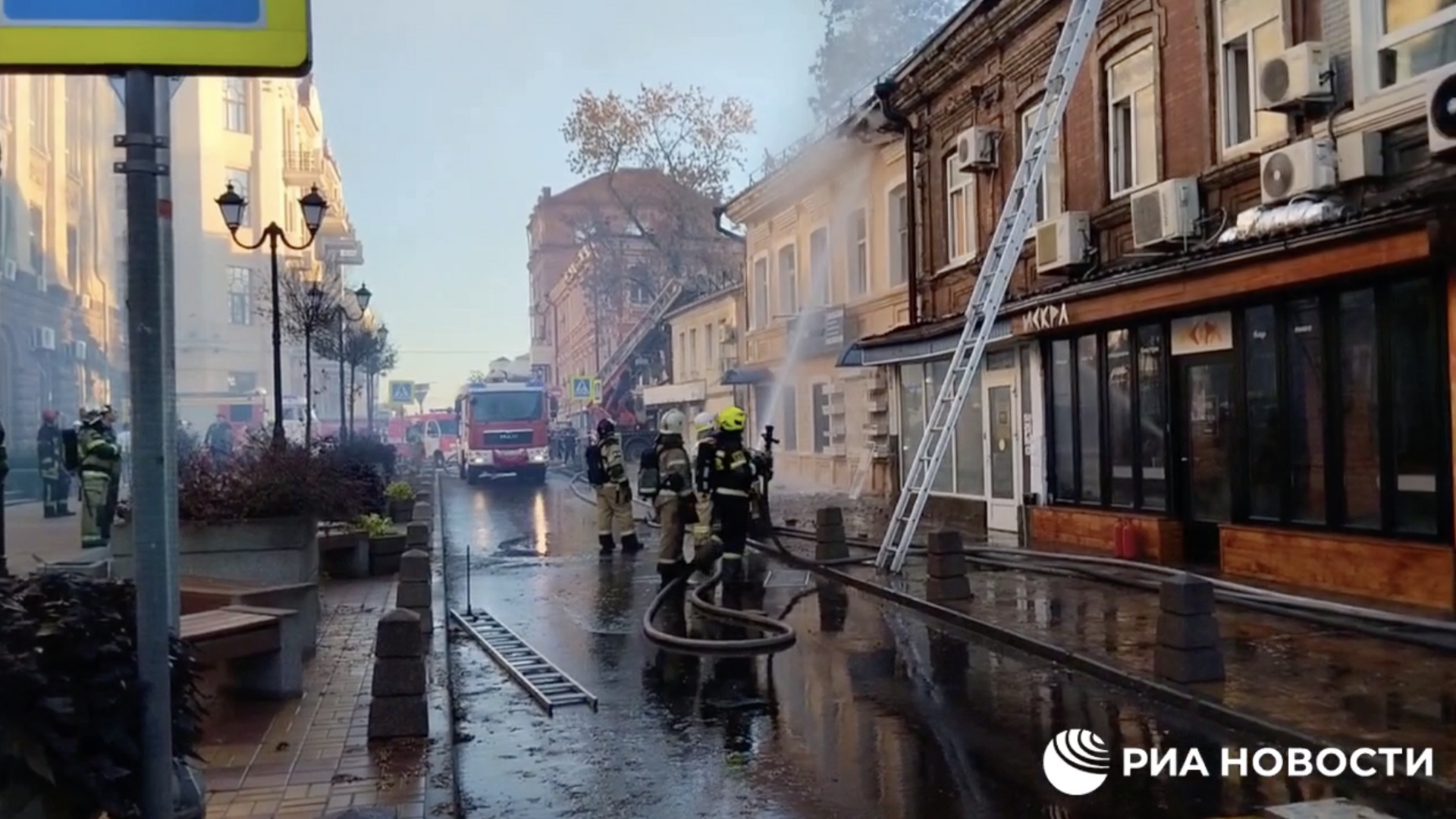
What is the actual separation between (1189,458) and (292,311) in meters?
A: 20.9

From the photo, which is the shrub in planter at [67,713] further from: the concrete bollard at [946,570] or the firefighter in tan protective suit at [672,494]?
the firefighter in tan protective suit at [672,494]

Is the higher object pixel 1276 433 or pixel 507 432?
pixel 507 432

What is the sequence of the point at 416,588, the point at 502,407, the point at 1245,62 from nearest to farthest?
the point at 416,588 → the point at 1245,62 → the point at 502,407

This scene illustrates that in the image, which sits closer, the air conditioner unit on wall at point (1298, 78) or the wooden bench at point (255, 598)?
the wooden bench at point (255, 598)

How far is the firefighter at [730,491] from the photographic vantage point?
13.2 m

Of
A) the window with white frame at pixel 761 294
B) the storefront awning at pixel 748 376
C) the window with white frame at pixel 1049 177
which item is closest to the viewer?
the window with white frame at pixel 1049 177

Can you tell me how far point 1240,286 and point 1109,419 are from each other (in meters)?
3.81

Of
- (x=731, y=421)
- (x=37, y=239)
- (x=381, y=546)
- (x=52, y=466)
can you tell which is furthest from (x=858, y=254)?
(x=52, y=466)

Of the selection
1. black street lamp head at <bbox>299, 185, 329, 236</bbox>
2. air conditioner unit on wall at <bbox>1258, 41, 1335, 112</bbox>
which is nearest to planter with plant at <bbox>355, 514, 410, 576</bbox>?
black street lamp head at <bbox>299, 185, 329, 236</bbox>

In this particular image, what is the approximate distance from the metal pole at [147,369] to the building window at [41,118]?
16.2m

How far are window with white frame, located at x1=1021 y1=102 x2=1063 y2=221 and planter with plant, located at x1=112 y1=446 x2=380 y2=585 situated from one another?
1024cm

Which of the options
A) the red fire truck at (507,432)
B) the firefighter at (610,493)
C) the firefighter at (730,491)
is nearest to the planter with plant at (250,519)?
the firefighter at (730,491)

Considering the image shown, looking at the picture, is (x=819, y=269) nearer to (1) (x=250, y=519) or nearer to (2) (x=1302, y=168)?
(2) (x=1302, y=168)

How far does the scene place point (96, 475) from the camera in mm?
14586
